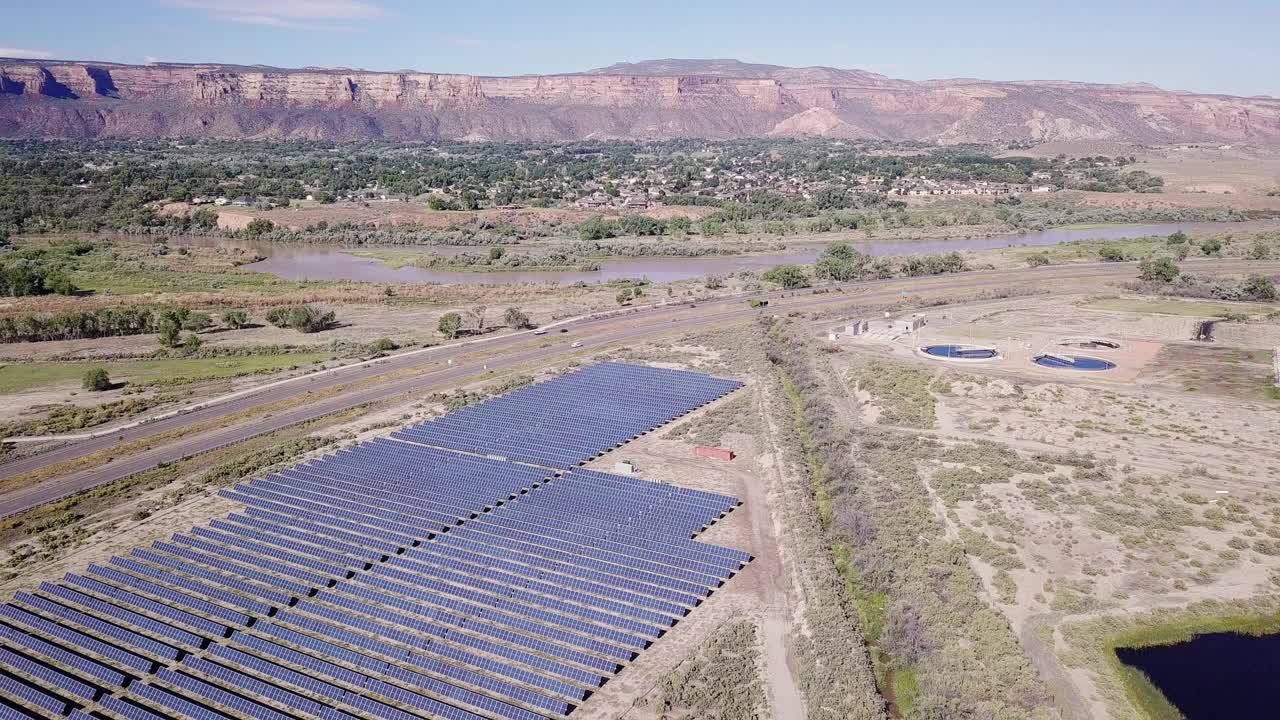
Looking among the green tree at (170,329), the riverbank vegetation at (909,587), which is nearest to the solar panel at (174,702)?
the riverbank vegetation at (909,587)

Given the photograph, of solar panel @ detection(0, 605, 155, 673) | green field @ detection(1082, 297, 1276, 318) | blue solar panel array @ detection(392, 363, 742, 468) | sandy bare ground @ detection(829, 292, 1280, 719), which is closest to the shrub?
blue solar panel array @ detection(392, 363, 742, 468)

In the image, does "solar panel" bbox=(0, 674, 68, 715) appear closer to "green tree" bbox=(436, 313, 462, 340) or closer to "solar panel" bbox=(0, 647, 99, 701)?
"solar panel" bbox=(0, 647, 99, 701)

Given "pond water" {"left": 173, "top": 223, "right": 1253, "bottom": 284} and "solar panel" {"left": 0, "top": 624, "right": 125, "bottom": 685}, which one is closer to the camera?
"solar panel" {"left": 0, "top": 624, "right": 125, "bottom": 685}

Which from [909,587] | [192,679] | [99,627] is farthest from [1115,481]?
[99,627]

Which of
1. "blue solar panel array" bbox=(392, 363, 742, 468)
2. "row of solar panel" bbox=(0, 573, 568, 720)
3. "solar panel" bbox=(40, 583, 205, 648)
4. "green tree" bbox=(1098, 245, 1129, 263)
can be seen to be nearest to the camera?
"row of solar panel" bbox=(0, 573, 568, 720)

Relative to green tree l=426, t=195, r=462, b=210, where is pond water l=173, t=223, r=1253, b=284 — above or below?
below

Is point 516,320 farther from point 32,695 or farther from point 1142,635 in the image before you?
point 1142,635
